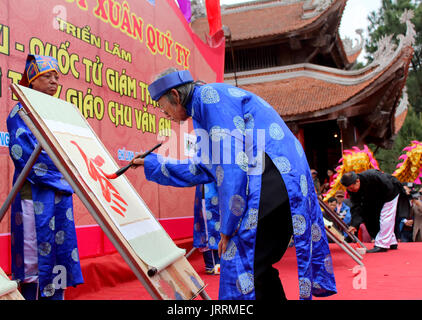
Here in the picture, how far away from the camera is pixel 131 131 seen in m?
3.97

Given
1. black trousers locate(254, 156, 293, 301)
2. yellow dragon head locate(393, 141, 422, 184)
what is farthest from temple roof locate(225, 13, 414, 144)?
black trousers locate(254, 156, 293, 301)

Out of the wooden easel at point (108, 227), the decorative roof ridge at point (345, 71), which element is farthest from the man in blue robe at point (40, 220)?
A: the decorative roof ridge at point (345, 71)

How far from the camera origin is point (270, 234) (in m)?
1.45

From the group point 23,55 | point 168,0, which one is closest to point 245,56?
point 168,0

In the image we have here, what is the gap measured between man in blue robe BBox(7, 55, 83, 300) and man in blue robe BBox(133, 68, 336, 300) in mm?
836

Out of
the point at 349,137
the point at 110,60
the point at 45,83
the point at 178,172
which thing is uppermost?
the point at 349,137

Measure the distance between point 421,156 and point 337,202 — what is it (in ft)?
4.97

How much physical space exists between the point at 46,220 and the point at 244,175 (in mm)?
1157

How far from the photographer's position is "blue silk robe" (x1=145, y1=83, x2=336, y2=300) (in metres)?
1.39

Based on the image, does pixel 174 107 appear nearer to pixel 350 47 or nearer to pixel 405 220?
pixel 405 220

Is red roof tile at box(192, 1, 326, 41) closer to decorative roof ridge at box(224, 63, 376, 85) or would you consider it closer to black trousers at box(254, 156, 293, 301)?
decorative roof ridge at box(224, 63, 376, 85)

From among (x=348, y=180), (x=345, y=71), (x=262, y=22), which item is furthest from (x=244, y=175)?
(x=262, y=22)

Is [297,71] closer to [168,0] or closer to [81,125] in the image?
[168,0]
